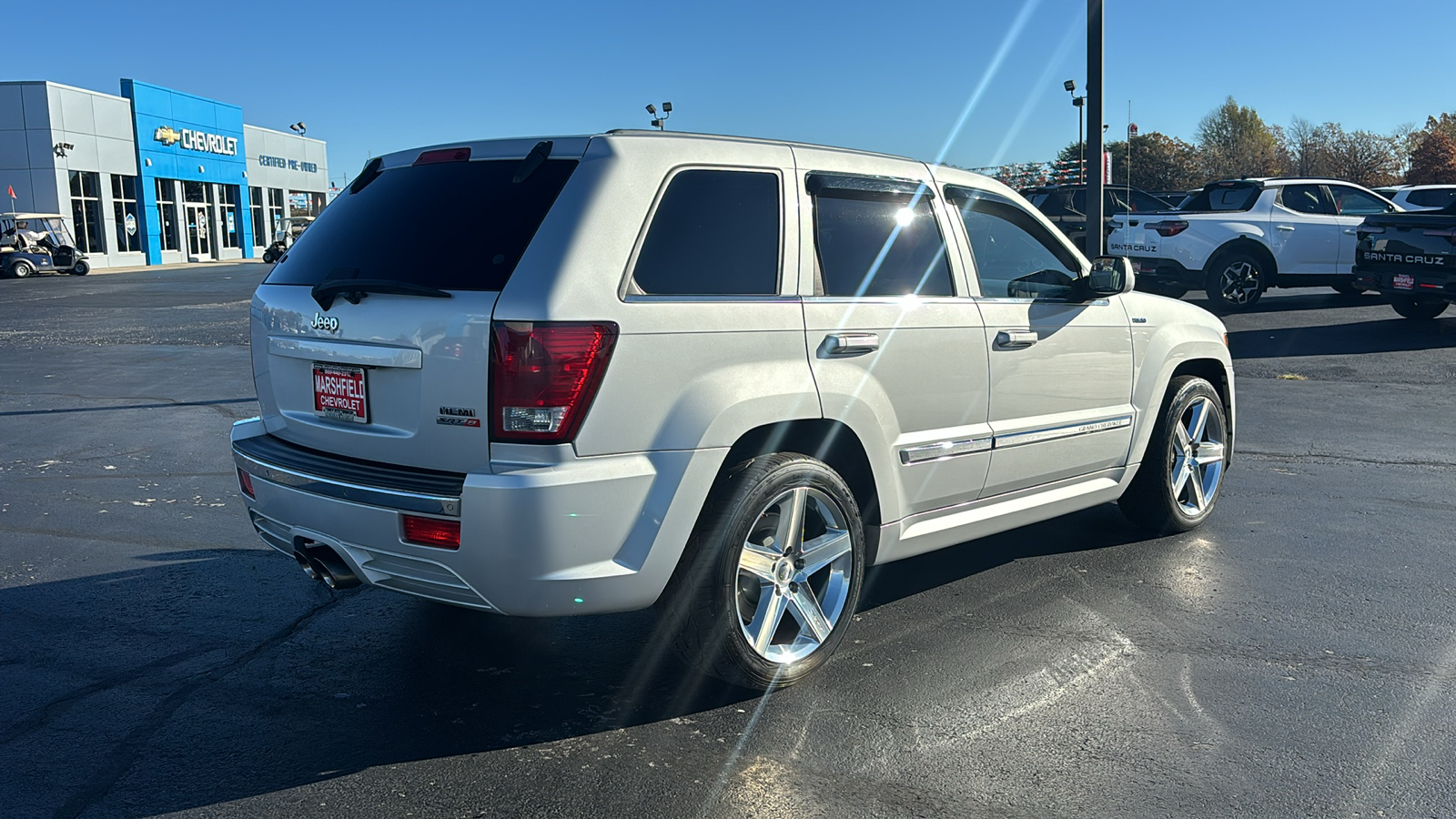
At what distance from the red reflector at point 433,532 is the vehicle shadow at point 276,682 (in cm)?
65

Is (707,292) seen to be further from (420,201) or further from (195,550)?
(195,550)

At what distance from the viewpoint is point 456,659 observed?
13.6 ft

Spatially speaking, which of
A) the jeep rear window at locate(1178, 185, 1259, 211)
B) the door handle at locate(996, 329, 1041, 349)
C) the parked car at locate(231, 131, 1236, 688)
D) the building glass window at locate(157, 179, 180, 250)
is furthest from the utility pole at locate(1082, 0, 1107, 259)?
the building glass window at locate(157, 179, 180, 250)

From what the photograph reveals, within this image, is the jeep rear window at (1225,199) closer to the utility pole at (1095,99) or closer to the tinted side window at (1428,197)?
the utility pole at (1095,99)

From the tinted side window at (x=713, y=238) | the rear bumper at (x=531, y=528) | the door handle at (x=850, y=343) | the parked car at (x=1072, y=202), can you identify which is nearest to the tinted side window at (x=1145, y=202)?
the parked car at (x=1072, y=202)

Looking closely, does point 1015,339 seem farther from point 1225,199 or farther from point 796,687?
point 1225,199

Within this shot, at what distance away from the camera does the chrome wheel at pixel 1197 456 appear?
576 centimetres

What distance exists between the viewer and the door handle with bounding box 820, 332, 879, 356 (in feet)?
12.8

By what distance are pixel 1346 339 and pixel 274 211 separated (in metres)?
65.1

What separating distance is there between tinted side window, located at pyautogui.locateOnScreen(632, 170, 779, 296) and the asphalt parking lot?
1405 millimetres

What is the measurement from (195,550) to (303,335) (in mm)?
2279

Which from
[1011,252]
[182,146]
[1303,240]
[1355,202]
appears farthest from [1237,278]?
[182,146]

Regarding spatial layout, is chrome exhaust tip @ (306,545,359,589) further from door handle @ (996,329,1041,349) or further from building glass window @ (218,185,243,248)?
building glass window @ (218,185,243,248)

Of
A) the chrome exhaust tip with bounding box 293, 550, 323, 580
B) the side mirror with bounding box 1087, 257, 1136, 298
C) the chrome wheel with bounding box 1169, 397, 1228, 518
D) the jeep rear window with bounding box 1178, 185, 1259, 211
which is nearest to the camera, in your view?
the chrome exhaust tip with bounding box 293, 550, 323, 580
